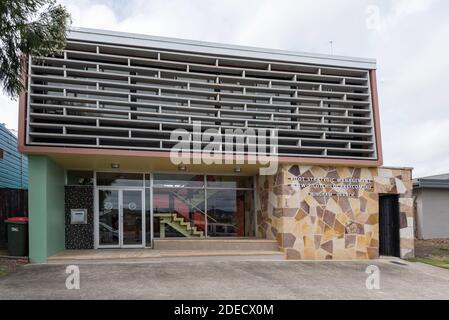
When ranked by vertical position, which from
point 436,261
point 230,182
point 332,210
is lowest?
point 436,261

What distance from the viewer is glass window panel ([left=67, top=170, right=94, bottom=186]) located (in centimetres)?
1261

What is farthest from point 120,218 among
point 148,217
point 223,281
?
point 223,281

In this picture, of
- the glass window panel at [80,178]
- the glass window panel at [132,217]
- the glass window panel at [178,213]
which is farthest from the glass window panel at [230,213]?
the glass window panel at [80,178]

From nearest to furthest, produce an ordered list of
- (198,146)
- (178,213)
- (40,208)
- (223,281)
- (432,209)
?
(223,281)
(40,208)
(198,146)
(178,213)
(432,209)

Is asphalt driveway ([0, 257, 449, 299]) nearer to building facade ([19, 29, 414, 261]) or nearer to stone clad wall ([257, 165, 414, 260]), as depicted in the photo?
stone clad wall ([257, 165, 414, 260])

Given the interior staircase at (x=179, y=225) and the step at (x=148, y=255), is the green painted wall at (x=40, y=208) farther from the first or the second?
the interior staircase at (x=179, y=225)

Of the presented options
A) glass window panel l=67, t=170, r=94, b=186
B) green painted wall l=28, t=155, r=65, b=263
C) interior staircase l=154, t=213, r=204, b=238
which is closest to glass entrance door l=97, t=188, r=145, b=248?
glass window panel l=67, t=170, r=94, b=186

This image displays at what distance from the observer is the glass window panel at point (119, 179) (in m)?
12.9

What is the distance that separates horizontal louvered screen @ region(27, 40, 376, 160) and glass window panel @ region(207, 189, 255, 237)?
10.6 feet

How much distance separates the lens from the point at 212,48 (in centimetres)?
1129

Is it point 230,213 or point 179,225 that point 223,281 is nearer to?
point 179,225

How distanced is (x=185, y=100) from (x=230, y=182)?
4173mm

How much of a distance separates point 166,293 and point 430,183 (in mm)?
13880

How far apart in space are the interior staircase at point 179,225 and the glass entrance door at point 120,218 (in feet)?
2.32
